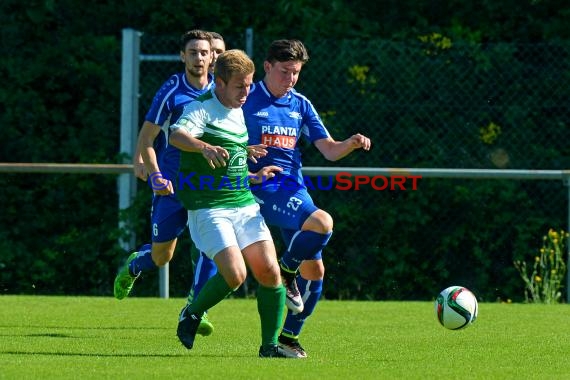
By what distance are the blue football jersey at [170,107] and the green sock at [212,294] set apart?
4.84 feet

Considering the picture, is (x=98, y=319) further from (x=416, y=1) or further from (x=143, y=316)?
(x=416, y=1)

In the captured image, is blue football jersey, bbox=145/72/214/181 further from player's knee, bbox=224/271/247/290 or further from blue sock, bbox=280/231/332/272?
player's knee, bbox=224/271/247/290

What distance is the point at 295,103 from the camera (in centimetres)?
770

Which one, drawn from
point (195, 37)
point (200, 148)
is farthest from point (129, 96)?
point (200, 148)

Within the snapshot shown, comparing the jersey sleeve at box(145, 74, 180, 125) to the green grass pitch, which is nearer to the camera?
the green grass pitch

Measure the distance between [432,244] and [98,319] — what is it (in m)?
3.82

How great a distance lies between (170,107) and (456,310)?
2154mm

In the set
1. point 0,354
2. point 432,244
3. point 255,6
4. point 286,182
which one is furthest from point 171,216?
point 255,6

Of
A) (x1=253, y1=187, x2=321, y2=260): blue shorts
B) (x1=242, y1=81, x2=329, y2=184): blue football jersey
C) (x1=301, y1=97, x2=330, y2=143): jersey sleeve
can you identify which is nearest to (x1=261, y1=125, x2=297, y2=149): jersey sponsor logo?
(x1=242, y1=81, x2=329, y2=184): blue football jersey

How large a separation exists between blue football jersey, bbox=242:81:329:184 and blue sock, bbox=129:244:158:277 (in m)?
1.38

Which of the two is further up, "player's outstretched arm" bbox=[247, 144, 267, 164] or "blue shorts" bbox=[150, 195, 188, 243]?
"player's outstretched arm" bbox=[247, 144, 267, 164]

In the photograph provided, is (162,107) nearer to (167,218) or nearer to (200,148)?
(167,218)

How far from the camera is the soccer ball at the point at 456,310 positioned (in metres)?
7.45

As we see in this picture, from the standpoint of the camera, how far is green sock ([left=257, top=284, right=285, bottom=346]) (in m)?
6.52
